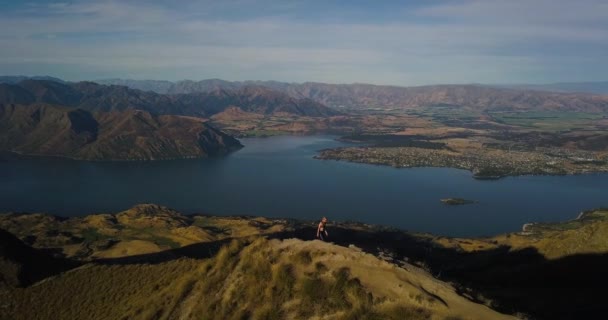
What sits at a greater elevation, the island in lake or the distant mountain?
the distant mountain

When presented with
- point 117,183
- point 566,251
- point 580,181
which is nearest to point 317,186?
point 117,183

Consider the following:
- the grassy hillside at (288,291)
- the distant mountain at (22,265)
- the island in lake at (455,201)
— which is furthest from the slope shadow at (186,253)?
the island in lake at (455,201)

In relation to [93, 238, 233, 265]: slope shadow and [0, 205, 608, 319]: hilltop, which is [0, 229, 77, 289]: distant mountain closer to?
[0, 205, 608, 319]: hilltop

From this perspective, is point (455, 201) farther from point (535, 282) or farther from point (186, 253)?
point (535, 282)

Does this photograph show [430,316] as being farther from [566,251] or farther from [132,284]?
[566,251]

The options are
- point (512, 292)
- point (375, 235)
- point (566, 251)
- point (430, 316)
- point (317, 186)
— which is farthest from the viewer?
point (317, 186)

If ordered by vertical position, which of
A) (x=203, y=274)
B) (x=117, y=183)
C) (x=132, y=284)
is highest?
(x=203, y=274)

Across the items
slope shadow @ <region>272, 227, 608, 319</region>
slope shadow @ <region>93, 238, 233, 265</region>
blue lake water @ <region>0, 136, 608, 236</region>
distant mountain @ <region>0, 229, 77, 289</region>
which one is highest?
slope shadow @ <region>272, 227, 608, 319</region>

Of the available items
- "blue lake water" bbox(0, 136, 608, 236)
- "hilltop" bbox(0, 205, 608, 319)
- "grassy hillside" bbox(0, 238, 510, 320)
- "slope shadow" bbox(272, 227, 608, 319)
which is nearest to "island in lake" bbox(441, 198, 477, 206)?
"blue lake water" bbox(0, 136, 608, 236)
